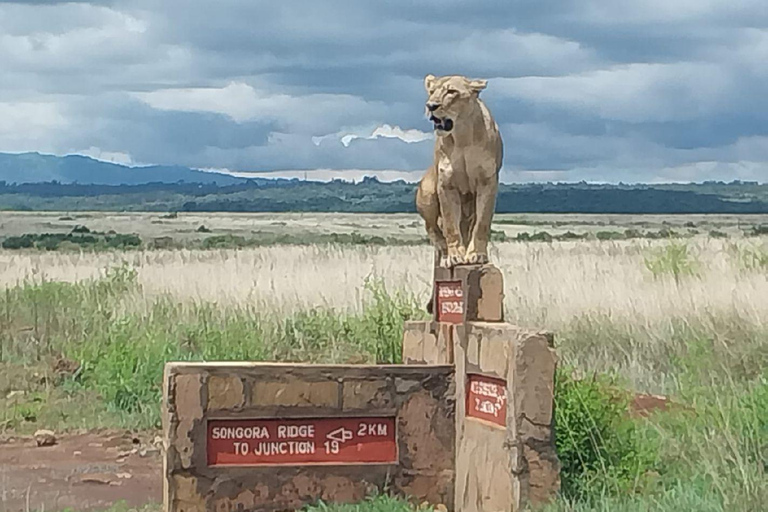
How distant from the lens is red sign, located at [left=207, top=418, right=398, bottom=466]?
819 cm

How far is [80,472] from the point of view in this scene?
997 centimetres

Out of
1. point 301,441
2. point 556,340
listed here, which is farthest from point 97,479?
point 556,340

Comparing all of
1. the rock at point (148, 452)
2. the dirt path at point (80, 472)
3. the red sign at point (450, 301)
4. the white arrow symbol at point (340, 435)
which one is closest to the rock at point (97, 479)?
the dirt path at point (80, 472)

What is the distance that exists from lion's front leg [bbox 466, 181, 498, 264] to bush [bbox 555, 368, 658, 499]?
3.01ft

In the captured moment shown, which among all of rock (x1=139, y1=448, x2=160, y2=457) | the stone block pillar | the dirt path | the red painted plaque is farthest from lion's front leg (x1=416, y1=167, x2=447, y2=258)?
rock (x1=139, y1=448, x2=160, y2=457)

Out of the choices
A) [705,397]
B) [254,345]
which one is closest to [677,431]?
[705,397]

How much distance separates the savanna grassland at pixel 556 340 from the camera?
8320mm

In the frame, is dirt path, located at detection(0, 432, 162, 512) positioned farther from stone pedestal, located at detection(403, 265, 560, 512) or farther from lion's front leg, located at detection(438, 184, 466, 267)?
lion's front leg, located at detection(438, 184, 466, 267)

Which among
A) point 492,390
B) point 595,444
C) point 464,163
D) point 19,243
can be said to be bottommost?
point 19,243

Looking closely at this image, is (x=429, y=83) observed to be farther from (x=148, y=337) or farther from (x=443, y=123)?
(x=148, y=337)

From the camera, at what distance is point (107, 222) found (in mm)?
68125

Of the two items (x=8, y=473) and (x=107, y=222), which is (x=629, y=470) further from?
(x=107, y=222)

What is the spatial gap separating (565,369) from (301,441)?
203 centimetres

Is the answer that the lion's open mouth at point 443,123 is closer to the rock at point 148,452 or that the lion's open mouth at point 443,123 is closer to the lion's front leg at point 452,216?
the lion's front leg at point 452,216
